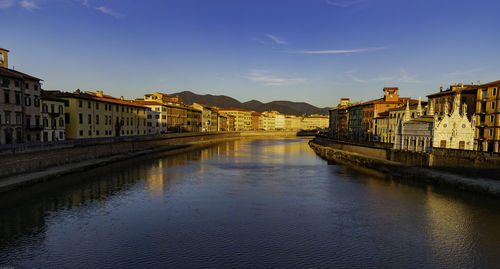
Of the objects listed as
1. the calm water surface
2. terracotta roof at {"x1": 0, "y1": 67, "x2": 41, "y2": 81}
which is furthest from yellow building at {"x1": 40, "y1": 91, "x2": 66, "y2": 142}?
the calm water surface

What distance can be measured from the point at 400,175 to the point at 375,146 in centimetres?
1556

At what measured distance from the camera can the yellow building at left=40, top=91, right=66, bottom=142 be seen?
48572 millimetres

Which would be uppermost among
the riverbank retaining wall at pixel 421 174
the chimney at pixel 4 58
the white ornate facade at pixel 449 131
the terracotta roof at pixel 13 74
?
the chimney at pixel 4 58

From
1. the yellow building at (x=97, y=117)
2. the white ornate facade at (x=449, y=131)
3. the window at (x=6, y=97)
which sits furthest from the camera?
the yellow building at (x=97, y=117)

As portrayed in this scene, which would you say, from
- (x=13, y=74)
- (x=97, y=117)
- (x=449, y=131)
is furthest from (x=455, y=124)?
(x=97, y=117)

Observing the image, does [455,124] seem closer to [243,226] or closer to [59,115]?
[243,226]

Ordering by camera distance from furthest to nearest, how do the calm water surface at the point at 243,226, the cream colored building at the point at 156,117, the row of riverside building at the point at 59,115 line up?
the cream colored building at the point at 156,117
the row of riverside building at the point at 59,115
the calm water surface at the point at 243,226

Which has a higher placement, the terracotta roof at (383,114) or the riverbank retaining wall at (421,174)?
the terracotta roof at (383,114)

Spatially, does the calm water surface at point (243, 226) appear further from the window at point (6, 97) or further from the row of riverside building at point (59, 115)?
the window at point (6, 97)

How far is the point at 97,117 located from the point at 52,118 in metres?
12.5

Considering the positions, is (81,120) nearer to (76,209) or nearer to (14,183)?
(14,183)

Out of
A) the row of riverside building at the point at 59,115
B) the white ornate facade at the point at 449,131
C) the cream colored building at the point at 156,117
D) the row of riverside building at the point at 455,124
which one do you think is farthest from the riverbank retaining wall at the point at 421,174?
the cream colored building at the point at 156,117

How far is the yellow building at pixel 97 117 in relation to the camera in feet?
185

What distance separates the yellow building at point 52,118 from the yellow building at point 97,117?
107 inches
